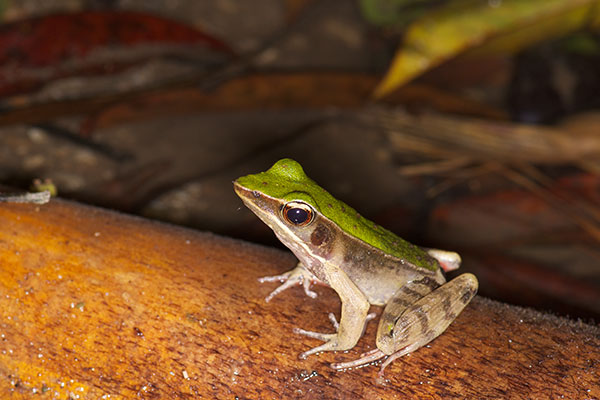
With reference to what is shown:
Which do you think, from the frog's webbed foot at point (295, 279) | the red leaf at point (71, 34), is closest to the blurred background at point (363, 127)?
the red leaf at point (71, 34)

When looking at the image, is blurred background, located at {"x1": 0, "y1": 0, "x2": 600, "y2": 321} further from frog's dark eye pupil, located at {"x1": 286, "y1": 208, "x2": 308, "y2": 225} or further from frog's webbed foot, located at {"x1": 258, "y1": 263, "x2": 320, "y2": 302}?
frog's dark eye pupil, located at {"x1": 286, "y1": 208, "x2": 308, "y2": 225}

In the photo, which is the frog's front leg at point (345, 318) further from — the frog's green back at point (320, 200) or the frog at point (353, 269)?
the frog's green back at point (320, 200)

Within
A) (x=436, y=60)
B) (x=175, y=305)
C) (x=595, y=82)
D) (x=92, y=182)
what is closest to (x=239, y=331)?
(x=175, y=305)

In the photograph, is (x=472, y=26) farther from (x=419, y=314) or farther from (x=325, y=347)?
(x=325, y=347)

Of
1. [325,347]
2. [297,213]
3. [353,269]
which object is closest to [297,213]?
[297,213]

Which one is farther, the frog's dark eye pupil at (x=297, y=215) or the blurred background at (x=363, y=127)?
the blurred background at (x=363, y=127)

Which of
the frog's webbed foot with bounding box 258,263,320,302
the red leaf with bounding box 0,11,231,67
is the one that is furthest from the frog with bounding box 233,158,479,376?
the red leaf with bounding box 0,11,231,67
